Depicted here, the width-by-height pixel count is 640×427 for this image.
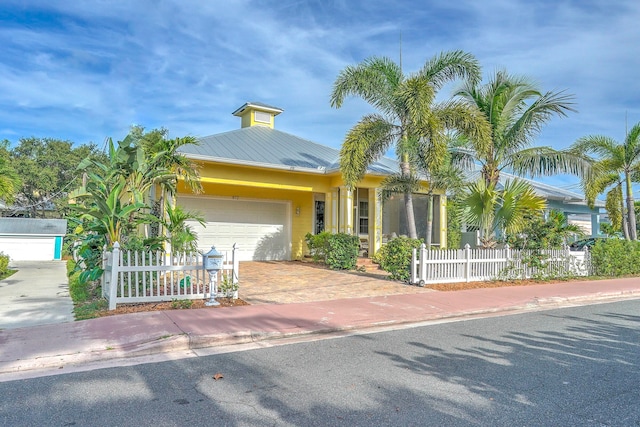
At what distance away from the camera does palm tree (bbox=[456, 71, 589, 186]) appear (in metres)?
13.4

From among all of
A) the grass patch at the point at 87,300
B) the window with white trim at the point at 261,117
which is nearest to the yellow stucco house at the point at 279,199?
the window with white trim at the point at 261,117

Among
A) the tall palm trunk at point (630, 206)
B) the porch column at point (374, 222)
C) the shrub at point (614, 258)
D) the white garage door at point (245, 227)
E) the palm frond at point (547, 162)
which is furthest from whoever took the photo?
the tall palm trunk at point (630, 206)

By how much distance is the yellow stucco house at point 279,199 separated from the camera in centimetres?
1531

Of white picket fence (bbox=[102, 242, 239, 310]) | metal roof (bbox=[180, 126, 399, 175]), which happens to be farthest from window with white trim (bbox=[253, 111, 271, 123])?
white picket fence (bbox=[102, 242, 239, 310])

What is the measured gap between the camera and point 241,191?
17.3 m

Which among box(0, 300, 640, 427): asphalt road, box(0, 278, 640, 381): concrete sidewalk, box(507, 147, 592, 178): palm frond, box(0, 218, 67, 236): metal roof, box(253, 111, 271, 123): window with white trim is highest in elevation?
box(253, 111, 271, 123): window with white trim

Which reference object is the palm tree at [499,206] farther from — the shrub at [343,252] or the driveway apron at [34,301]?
the driveway apron at [34,301]

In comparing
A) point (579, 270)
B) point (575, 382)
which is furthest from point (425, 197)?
point (575, 382)

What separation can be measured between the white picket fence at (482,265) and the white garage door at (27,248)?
20.1 m

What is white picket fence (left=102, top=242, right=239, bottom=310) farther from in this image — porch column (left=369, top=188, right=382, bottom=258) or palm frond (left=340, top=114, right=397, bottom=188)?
porch column (left=369, top=188, right=382, bottom=258)

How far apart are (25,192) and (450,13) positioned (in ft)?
113

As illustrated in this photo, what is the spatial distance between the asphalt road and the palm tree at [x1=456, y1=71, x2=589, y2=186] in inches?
328

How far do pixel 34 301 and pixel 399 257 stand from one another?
8.66 m

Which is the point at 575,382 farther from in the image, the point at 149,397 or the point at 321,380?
the point at 149,397
